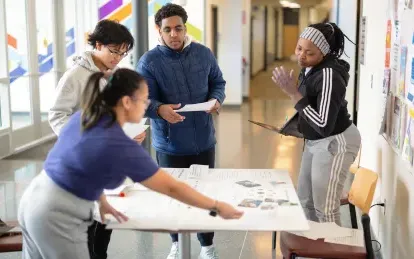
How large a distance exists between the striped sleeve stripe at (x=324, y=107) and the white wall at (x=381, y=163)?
0.52 m

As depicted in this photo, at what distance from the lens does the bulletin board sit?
2.73 meters

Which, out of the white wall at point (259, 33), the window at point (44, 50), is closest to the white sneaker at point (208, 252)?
the window at point (44, 50)

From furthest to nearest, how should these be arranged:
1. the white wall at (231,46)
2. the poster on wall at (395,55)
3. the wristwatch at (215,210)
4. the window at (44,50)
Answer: the white wall at (231,46), the window at (44,50), the poster on wall at (395,55), the wristwatch at (215,210)

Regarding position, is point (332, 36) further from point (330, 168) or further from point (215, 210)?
point (215, 210)

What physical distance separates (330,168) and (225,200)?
753mm

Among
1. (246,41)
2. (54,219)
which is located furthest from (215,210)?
(246,41)

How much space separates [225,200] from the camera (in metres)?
2.44

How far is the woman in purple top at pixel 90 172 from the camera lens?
184cm

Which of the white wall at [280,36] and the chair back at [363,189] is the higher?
the chair back at [363,189]

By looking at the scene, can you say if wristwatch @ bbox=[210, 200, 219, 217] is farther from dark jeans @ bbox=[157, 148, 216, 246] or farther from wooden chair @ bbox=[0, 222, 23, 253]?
dark jeans @ bbox=[157, 148, 216, 246]

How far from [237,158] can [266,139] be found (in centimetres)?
143

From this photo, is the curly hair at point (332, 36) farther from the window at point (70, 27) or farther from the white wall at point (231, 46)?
the white wall at point (231, 46)

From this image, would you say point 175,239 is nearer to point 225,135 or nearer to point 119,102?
point 119,102

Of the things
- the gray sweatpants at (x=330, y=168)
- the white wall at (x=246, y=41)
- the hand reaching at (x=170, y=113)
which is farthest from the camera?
the white wall at (x=246, y=41)
